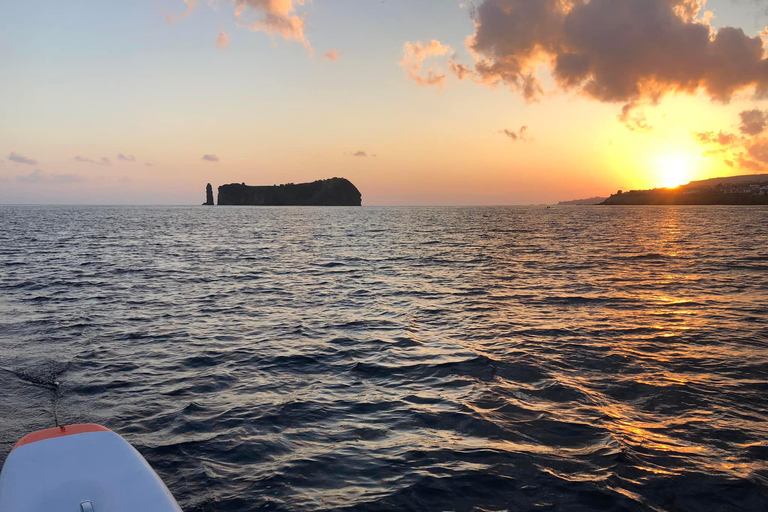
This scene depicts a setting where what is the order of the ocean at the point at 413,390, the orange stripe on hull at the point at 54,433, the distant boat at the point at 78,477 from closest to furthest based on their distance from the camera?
the distant boat at the point at 78,477 < the orange stripe on hull at the point at 54,433 < the ocean at the point at 413,390

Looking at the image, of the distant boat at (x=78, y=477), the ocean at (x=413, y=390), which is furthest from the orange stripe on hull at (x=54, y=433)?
the ocean at (x=413, y=390)

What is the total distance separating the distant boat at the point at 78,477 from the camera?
4.71 metres

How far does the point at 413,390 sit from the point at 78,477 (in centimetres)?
603

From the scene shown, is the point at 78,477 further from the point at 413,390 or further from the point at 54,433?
the point at 413,390

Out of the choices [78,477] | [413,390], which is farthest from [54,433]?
[413,390]

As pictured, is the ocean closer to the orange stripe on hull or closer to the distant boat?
the distant boat

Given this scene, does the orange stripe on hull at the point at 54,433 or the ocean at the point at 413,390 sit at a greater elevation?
the orange stripe on hull at the point at 54,433

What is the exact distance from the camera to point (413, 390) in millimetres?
9602

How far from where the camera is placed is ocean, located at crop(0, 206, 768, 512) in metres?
6.27

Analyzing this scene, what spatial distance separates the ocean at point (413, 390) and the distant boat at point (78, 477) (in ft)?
3.33

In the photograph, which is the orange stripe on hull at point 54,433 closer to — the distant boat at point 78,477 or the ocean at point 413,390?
the distant boat at point 78,477

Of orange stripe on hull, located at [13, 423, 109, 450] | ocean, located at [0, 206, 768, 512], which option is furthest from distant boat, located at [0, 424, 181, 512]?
ocean, located at [0, 206, 768, 512]

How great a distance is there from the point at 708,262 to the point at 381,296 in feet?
79.0

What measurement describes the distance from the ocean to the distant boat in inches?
39.9
